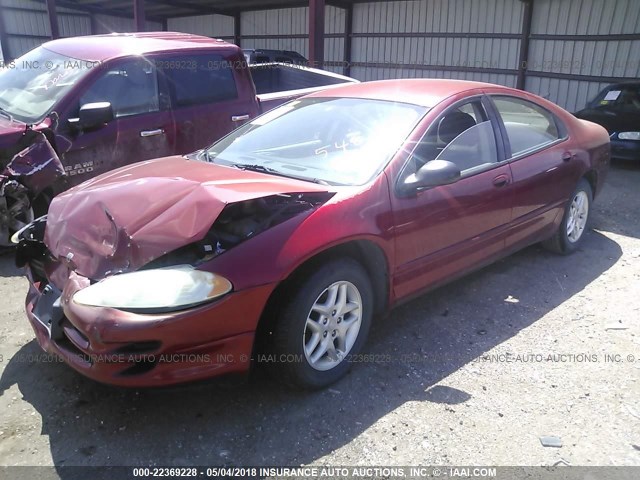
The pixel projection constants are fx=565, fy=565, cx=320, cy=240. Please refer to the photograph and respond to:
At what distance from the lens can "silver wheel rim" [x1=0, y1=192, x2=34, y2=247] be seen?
15.7 feet

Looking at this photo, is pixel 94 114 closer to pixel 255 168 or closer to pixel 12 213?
pixel 12 213

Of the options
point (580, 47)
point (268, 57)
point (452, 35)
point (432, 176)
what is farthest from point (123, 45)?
point (452, 35)

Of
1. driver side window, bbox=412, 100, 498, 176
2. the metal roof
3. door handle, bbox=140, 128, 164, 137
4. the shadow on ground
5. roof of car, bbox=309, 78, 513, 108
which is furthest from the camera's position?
the metal roof

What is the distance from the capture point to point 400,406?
292 centimetres

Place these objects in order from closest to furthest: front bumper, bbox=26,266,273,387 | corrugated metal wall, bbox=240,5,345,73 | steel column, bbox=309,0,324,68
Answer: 1. front bumper, bbox=26,266,273,387
2. steel column, bbox=309,0,324,68
3. corrugated metal wall, bbox=240,5,345,73

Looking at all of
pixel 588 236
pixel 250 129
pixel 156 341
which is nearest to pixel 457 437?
pixel 156 341

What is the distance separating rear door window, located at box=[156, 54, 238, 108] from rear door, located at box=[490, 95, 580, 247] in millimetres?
3032

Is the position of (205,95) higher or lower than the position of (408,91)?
lower

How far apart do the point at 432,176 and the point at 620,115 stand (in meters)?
7.44

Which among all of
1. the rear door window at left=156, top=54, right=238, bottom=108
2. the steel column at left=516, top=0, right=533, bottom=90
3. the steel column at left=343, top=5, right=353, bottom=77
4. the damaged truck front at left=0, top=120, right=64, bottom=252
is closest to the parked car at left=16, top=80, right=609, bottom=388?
the damaged truck front at left=0, top=120, right=64, bottom=252

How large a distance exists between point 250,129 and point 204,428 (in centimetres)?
221

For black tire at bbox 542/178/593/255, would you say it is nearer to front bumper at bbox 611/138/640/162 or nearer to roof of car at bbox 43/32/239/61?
roof of car at bbox 43/32/239/61

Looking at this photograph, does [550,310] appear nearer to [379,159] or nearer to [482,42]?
[379,159]

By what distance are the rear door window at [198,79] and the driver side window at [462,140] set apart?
2972 millimetres
